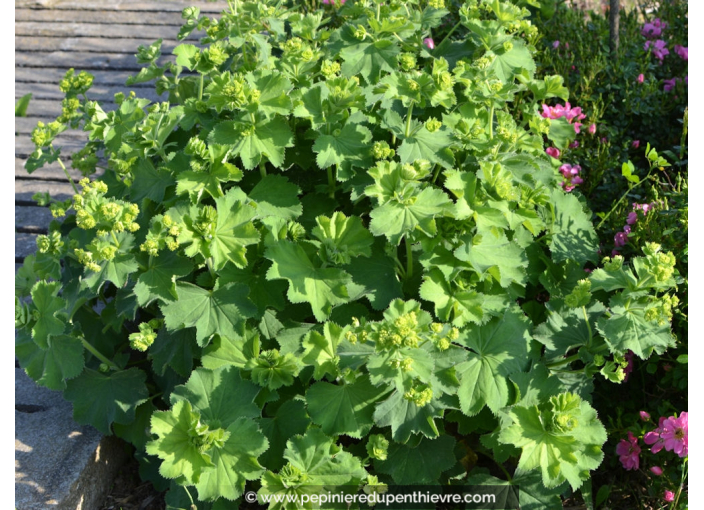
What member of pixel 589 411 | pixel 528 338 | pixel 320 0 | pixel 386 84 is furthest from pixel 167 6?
pixel 589 411

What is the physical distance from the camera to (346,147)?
8.92ft

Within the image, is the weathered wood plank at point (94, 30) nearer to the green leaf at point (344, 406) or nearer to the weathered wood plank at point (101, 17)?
the weathered wood plank at point (101, 17)

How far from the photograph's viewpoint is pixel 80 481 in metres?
2.79

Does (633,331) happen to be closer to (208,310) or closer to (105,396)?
(208,310)

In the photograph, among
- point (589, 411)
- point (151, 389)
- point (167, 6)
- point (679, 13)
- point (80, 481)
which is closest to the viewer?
point (589, 411)

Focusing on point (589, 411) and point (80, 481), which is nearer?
point (589, 411)

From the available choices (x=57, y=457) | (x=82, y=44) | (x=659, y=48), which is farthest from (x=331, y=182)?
(x=82, y=44)

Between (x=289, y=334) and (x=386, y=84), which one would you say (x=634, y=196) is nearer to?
(x=386, y=84)

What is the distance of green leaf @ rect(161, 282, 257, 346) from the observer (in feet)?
8.21

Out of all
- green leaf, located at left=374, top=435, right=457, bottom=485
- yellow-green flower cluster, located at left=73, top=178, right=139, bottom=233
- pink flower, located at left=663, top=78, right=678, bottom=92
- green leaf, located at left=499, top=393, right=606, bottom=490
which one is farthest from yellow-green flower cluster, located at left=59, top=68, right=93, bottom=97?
pink flower, located at left=663, top=78, right=678, bottom=92

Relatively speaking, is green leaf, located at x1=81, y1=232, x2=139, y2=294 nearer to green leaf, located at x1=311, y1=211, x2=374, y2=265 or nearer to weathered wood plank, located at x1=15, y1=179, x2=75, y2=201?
green leaf, located at x1=311, y1=211, x2=374, y2=265

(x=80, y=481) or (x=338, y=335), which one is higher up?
(x=338, y=335)

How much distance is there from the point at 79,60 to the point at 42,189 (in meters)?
1.62

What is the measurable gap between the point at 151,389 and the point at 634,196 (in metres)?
2.58
